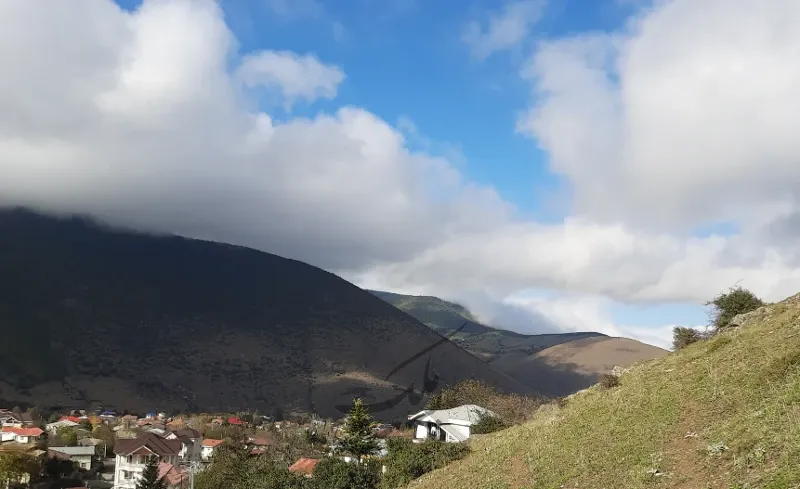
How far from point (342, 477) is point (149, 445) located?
51880 mm

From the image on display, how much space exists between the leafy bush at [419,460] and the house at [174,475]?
39.1m

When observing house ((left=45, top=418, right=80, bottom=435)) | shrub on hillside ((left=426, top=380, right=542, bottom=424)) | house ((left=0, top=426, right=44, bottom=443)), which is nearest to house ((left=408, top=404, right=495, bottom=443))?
shrub on hillside ((left=426, top=380, right=542, bottom=424))

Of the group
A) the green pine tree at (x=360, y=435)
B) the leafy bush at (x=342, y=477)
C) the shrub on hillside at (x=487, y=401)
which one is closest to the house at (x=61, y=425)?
the shrub on hillside at (x=487, y=401)

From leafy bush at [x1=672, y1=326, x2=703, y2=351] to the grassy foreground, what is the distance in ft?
23.1

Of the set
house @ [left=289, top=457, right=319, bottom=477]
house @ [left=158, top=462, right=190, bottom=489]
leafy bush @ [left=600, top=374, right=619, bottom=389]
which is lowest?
house @ [left=158, top=462, right=190, bottom=489]

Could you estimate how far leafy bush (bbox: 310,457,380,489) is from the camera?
110 ft

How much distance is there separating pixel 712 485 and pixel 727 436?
294 centimetres

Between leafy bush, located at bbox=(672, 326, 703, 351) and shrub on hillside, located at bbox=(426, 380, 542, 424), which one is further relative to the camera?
shrub on hillside, located at bbox=(426, 380, 542, 424)

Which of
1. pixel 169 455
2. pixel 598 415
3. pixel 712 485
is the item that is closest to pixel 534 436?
pixel 598 415

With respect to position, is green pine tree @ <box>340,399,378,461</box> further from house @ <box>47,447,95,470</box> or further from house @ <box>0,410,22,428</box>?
house @ <box>0,410,22,428</box>

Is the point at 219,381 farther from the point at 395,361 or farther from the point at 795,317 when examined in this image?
the point at 795,317

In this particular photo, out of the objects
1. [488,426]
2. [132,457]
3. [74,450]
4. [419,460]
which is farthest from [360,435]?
[74,450]

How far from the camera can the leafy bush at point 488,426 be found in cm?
5075

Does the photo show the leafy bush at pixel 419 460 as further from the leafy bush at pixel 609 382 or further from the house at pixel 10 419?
the house at pixel 10 419
